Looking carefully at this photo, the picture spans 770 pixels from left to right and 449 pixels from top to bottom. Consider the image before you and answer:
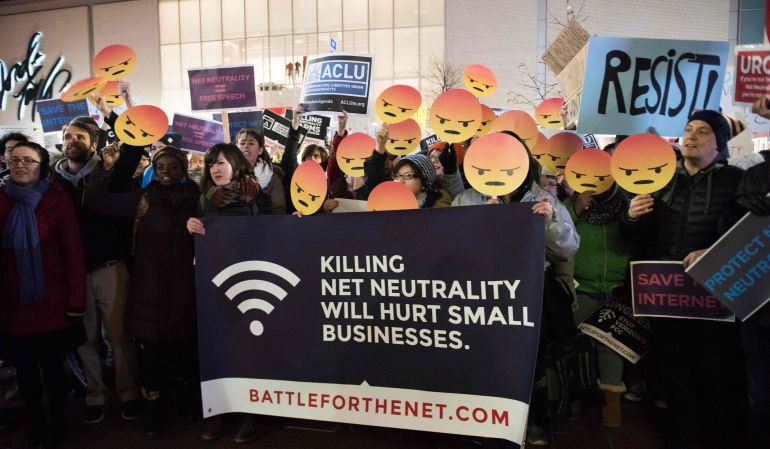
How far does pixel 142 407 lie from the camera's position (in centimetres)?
362

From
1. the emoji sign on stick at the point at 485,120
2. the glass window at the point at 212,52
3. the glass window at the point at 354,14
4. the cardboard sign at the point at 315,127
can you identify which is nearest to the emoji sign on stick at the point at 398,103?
the emoji sign on stick at the point at 485,120

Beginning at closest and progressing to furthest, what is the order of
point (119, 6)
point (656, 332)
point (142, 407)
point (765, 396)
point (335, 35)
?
point (765, 396) < point (656, 332) < point (142, 407) < point (335, 35) < point (119, 6)

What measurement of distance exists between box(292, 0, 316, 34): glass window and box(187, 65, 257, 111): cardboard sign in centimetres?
1527

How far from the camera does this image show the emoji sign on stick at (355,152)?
3.47 metres

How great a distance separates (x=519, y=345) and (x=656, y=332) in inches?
40.7

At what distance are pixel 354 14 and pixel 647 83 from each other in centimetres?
1782

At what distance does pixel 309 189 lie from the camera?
2875mm

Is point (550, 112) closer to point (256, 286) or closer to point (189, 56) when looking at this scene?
point (256, 286)

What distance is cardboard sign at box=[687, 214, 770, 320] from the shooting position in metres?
2.43

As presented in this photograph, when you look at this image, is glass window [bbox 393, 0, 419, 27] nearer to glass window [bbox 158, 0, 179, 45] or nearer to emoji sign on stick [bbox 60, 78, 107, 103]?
glass window [bbox 158, 0, 179, 45]

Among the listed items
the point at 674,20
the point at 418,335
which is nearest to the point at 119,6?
the point at 674,20

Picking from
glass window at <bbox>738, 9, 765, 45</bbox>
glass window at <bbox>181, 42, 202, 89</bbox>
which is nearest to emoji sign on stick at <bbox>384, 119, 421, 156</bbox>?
glass window at <bbox>738, 9, 765, 45</bbox>

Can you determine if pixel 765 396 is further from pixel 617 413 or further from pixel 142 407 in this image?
pixel 142 407

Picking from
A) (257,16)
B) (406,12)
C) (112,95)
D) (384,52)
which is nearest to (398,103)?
(112,95)
